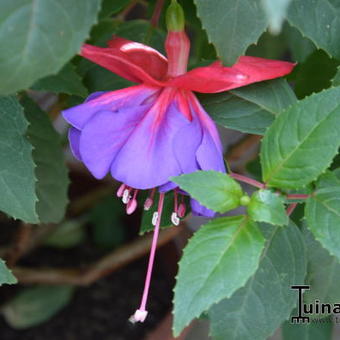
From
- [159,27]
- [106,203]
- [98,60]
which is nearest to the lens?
[98,60]

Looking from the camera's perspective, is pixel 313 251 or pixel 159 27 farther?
pixel 159 27

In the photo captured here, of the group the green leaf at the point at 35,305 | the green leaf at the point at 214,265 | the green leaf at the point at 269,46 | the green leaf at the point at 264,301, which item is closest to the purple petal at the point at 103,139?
the green leaf at the point at 214,265

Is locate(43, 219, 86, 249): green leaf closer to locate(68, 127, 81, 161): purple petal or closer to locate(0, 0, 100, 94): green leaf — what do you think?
locate(68, 127, 81, 161): purple petal

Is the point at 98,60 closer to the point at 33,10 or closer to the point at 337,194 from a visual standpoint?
the point at 33,10

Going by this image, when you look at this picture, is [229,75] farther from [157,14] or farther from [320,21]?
[157,14]

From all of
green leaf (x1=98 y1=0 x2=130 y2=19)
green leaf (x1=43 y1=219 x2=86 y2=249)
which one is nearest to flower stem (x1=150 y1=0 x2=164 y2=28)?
green leaf (x1=98 y1=0 x2=130 y2=19)

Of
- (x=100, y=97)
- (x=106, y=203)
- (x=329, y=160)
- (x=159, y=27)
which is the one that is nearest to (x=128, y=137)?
(x=100, y=97)
